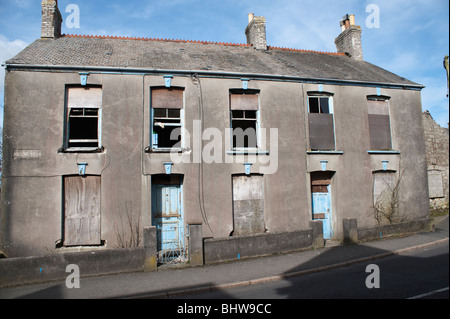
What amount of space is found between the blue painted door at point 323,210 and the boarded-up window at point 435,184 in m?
8.10

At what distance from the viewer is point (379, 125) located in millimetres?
13445

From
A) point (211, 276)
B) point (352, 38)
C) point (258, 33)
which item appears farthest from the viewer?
point (352, 38)

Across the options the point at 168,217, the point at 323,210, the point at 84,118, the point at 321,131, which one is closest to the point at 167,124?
the point at 84,118

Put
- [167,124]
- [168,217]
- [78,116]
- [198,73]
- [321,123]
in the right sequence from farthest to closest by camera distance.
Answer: [321,123] → [198,73] → [167,124] → [168,217] → [78,116]

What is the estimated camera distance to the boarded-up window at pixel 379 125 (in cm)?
1330

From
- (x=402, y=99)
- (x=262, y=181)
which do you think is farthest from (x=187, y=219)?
(x=402, y=99)

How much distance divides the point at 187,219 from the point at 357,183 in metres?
6.98

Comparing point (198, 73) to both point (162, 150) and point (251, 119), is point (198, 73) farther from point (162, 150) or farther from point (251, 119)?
point (162, 150)

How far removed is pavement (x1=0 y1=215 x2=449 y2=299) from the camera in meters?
7.19

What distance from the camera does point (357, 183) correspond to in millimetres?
12594

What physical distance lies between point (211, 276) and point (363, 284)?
3621mm

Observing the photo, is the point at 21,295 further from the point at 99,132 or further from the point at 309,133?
the point at 309,133

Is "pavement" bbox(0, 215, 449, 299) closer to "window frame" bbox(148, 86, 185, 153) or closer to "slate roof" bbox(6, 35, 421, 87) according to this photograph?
"window frame" bbox(148, 86, 185, 153)

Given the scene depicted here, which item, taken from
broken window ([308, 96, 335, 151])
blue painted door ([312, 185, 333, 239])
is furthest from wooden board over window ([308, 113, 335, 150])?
blue painted door ([312, 185, 333, 239])
